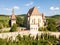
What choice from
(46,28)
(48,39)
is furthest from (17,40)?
(46,28)

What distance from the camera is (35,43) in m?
28.8

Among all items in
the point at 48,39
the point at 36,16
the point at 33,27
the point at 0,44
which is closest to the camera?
the point at 0,44

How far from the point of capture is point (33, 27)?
34.8 meters

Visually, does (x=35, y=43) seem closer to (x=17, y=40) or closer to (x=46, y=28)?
(x=17, y=40)

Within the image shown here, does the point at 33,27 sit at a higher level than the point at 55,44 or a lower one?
higher

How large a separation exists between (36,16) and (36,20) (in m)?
0.89

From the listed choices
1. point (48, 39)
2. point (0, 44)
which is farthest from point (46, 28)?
point (0, 44)

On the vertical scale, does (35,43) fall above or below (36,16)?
below

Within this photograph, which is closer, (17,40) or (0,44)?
(0,44)

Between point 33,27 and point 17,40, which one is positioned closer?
point 17,40

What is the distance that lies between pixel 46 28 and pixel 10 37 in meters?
9.29

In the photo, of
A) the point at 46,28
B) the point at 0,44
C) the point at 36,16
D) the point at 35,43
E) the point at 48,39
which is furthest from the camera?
the point at 36,16

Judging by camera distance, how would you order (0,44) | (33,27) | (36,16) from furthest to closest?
1. (36,16)
2. (33,27)
3. (0,44)

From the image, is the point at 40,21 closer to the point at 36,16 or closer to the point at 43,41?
the point at 36,16
